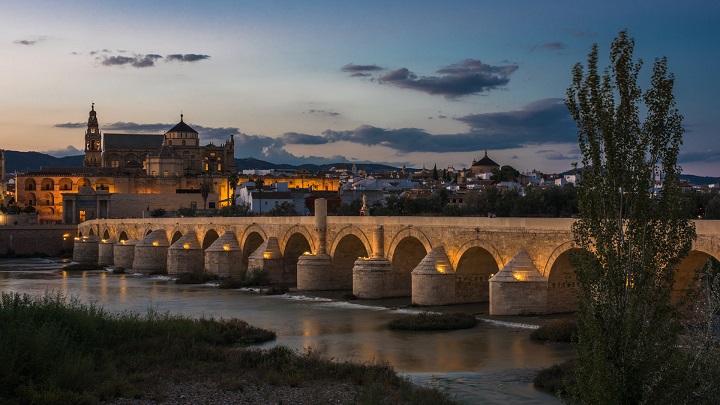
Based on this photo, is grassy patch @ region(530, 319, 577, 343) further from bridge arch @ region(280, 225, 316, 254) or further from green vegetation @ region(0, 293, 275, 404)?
bridge arch @ region(280, 225, 316, 254)

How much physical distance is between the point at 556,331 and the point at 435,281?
6.24 meters

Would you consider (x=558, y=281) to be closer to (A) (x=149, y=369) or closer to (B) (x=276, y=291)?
(A) (x=149, y=369)

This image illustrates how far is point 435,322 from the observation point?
2127 centimetres

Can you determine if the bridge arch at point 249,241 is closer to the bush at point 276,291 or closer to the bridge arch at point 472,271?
the bush at point 276,291

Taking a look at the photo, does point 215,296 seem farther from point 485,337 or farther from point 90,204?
point 90,204

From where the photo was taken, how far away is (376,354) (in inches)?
709

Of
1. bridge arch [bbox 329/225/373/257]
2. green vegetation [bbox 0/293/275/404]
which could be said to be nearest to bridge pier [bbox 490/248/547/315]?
green vegetation [bbox 0/293/275/404]

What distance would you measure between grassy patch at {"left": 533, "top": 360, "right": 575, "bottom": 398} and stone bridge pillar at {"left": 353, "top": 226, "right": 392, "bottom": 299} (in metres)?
12.5

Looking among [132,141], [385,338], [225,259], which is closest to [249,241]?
[225,259]

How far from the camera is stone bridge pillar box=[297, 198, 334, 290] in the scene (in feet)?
102

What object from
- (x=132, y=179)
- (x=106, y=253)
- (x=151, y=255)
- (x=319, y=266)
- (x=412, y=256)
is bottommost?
(x=106, y=253)

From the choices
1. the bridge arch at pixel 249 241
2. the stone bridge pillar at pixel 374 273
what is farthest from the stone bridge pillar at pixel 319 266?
the bridge arch at pixel 249 241

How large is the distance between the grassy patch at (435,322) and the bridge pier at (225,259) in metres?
17.4

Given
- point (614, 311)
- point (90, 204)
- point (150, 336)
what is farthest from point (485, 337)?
point (90, 204)
